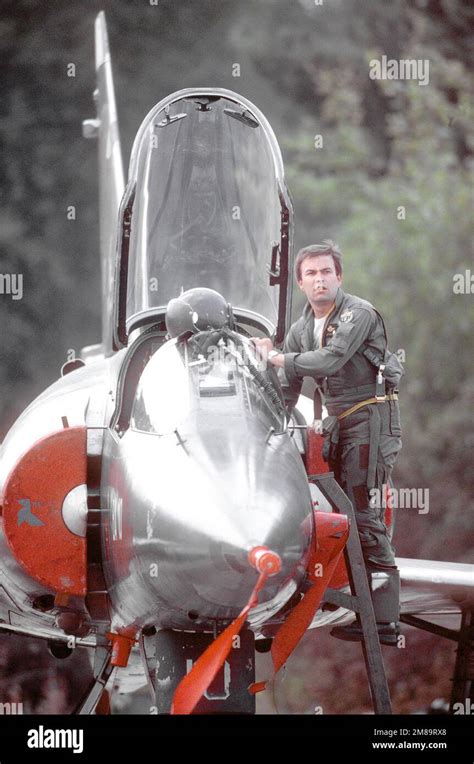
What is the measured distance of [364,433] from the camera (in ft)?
19.1

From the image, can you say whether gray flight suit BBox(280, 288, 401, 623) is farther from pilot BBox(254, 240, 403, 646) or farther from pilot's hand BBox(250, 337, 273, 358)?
pilot's hand BBox(250, 337, 273, 358)

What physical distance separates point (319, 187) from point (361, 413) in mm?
15771

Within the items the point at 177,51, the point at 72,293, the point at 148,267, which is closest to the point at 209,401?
the point at 148,267

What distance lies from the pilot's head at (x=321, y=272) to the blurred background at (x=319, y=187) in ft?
32.5

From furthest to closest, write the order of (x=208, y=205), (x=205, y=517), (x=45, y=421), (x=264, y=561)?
(x=208, y=205) → (x=45, y=421) → (x=205, y=517) → (x=264, y=561)

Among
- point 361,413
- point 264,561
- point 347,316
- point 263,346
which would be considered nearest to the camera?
point 264,561

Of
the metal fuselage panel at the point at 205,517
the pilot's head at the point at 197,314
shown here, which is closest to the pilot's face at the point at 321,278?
the pilot's head at the point at 197,314

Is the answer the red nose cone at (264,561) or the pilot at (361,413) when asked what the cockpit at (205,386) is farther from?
the red nose cone at (264,561)

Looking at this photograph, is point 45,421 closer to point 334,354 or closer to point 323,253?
point 334,354

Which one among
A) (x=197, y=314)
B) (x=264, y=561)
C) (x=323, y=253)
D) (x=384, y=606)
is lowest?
(x=384, y=606)

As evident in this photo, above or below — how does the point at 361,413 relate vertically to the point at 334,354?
below

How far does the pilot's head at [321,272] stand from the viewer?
5.86 m

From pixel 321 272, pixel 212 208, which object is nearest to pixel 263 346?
pixel 321 272
